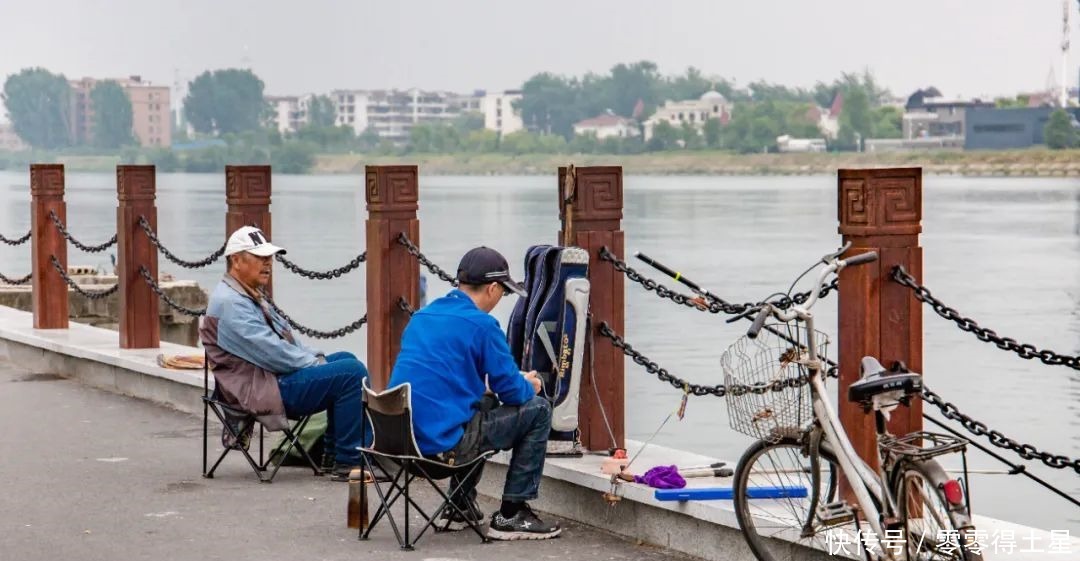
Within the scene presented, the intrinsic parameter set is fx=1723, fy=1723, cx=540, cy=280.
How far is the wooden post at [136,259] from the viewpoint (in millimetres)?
12094

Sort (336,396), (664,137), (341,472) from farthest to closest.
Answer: (664,137) → (341,472) → (336,396)

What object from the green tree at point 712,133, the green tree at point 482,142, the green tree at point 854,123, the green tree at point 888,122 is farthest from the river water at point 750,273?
the green tree at point 482,142

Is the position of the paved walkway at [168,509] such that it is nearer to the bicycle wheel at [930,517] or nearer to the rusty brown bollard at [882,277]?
the rusty brown bollard at [882,277]

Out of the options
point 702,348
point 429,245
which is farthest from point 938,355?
point 429,245

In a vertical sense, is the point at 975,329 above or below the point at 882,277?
below

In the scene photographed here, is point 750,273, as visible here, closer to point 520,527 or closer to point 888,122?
point 520,527

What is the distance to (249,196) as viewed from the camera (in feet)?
35.9

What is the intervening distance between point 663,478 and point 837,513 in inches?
47.9

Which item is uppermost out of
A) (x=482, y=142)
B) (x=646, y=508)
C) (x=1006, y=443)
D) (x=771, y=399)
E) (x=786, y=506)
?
(x=482, y=142)

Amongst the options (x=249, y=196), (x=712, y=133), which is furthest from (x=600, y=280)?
(x=712, y=133)

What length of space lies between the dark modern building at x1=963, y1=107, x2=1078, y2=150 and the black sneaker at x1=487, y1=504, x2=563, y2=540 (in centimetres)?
15439

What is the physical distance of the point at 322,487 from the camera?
8.33 metres

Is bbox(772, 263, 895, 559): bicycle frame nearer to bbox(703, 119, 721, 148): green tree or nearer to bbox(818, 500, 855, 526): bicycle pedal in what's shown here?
bbox(818, 500, 855, 526): bicycle pedal

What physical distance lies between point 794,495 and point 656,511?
69 cm
